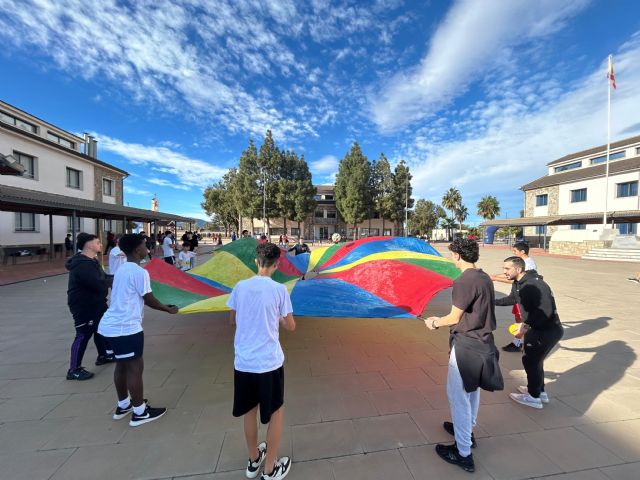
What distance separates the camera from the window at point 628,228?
26047 mm

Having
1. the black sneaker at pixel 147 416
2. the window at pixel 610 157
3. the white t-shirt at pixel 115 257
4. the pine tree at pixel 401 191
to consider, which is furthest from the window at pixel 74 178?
the window at pixel 610 157

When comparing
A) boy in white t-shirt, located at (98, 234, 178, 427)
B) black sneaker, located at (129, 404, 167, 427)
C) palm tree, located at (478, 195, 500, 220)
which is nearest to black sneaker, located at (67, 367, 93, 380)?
boy in white t-shirt, located at (98, 234, 178, 427)

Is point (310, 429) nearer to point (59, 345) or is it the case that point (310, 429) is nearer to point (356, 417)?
point (356, 417)

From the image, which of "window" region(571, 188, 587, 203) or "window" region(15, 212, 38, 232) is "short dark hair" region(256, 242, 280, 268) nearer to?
"window" region(15, 212, 38, 232)

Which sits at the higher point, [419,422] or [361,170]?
[361,170]

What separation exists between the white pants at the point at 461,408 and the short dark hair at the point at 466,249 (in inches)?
29.9

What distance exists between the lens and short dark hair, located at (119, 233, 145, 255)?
9.13ft

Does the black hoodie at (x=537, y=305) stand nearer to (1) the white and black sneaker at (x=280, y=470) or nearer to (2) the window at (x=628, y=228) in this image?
(1) the white and black sneaker at (x=280, y=470)

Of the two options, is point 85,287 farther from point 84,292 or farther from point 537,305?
point 537,305

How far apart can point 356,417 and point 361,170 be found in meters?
41.1

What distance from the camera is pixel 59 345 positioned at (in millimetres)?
4770

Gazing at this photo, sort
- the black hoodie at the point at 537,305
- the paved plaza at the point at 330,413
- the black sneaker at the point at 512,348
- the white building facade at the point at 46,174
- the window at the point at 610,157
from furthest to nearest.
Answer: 1. the window at the point at 610,157
2. the white building facade at the point at 46,174
3. the black sneaker at the point at 512,348
4. the black hoodie at the point at 537,305
5. the paved plaza at the point at 330,413

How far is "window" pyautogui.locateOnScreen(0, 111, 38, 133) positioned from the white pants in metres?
30.4

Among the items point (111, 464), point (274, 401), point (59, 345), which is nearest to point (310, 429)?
point (274, 401)
